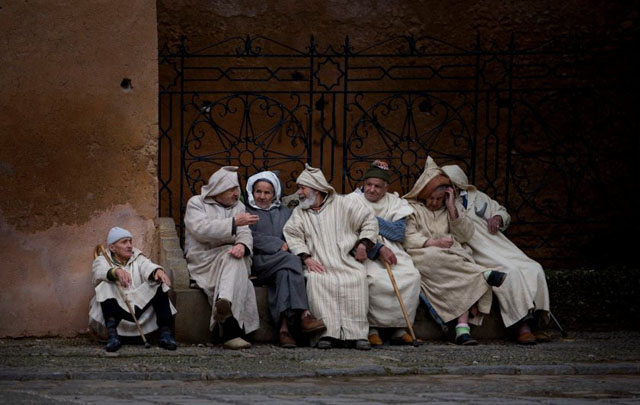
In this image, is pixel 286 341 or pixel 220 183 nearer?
pixel 286 341

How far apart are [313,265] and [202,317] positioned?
0.93m

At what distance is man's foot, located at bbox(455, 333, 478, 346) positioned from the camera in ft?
31.0

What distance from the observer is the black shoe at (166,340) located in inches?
352

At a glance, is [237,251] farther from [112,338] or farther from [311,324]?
[112,338]

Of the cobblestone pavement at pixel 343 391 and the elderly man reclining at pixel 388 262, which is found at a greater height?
the elderly man reclining at pixel 388 262

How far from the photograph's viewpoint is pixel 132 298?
29.9ft

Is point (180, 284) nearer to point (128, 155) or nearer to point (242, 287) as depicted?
point (242, 287)

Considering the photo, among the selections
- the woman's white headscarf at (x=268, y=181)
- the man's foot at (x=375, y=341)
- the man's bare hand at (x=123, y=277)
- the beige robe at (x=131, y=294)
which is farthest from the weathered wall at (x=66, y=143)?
the man's foot at (x=375, y=341)

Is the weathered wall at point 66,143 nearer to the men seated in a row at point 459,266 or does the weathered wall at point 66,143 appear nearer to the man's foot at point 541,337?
the men seated in a row at point 459,266

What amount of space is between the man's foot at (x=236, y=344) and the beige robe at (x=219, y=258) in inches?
4.3

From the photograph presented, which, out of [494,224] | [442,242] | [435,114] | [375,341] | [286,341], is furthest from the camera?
[435,114]

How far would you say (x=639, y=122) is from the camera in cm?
1188

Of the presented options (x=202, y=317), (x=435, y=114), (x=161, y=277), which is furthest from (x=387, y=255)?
(x=435, y=114)

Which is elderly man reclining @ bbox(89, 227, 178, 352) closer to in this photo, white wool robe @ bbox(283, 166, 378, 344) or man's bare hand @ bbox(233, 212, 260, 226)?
man's bare hand @ bbox(233, 212, 260, 226)
